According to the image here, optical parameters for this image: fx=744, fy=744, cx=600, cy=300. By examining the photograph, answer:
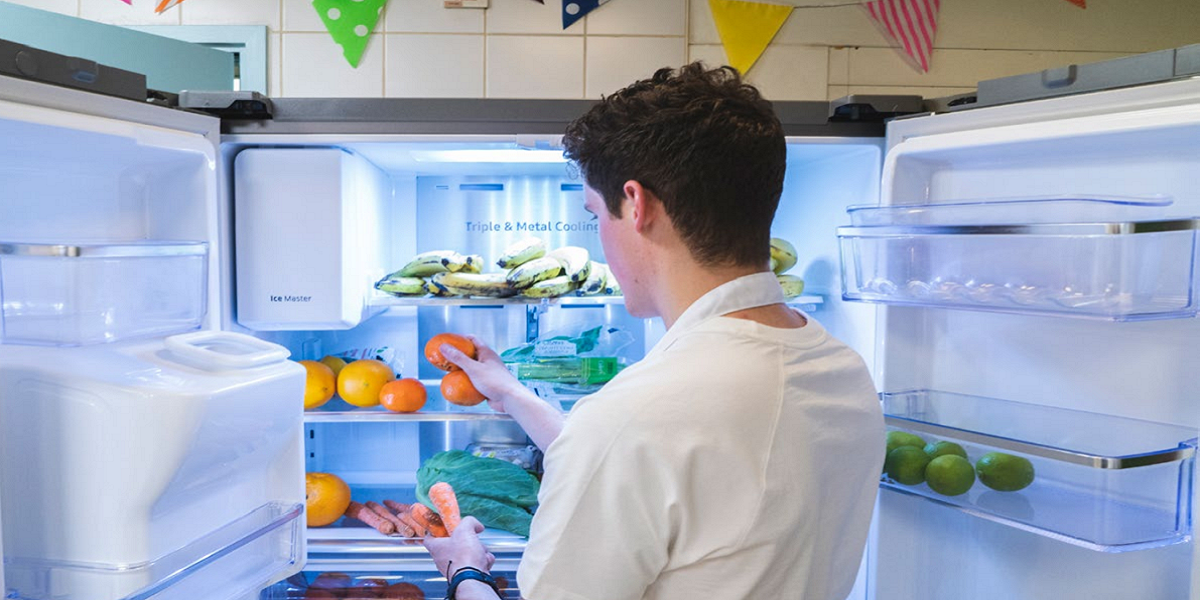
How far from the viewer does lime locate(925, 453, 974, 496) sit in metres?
1.25

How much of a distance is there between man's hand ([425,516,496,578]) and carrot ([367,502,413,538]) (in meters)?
0.10

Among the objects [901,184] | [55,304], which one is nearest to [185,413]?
[55,304]

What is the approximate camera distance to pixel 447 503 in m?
1.56

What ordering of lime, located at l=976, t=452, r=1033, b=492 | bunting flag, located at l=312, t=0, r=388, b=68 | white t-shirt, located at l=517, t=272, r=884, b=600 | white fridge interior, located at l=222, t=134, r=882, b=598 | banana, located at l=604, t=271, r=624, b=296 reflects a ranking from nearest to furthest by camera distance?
white t-shirt, located at l=517, t=272, r=884, b=600 < lime, located at l=976, t=452, r=1033, b=492 < white fridge interior, located at l=222, t=134, r=882, b=598 < banana, located at l=604, t=271, r=624, b=296 < bunting flag, located at l=312, t=0, r=388, b=68

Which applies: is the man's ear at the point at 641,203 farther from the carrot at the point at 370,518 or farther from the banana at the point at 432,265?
the carrot at the point at 370,518

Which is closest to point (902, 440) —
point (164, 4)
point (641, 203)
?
point (641, 203)

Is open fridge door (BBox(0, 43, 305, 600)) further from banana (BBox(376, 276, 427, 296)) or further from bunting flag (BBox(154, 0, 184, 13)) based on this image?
bunting flag (BBox(154, 0, 184, 13))

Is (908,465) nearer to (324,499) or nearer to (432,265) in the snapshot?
(432,265)

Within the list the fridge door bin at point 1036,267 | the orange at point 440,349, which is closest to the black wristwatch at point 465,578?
the orange at point 440,349

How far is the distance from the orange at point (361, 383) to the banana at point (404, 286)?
0.57 feet

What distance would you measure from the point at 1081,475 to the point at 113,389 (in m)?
1.48

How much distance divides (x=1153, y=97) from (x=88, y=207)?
166 centimetres

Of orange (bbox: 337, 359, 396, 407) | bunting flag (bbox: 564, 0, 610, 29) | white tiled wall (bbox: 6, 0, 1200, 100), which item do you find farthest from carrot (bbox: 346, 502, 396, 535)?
bunting flag (bbox: 564, 0, 610, 29)

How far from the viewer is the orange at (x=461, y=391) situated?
63.2 inches
